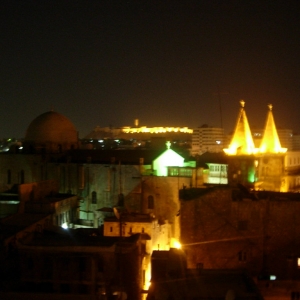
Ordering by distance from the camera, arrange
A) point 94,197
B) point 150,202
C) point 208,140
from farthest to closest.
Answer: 1. point 208,140
2. point 94,197
3. point 150,202

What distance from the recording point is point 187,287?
14906 millimetres

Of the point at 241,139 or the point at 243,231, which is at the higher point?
the point at 241,139

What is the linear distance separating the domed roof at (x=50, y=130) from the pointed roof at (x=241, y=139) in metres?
16.5

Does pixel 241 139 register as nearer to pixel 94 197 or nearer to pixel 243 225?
pixel 94 197

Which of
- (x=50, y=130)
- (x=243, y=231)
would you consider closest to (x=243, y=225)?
(x=243, y=231)

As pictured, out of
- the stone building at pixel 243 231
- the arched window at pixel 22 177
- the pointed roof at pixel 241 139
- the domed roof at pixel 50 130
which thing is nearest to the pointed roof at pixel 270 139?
the pointed roof at pixel 241 139

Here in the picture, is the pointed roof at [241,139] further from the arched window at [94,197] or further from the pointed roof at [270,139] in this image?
the arched window at [94,197]

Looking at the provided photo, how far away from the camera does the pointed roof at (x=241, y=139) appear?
34147 millimetres

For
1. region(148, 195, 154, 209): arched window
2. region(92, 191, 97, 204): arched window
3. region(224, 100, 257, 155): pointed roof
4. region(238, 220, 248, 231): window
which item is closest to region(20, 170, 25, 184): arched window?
region(92, 191, 97, 204): arched window

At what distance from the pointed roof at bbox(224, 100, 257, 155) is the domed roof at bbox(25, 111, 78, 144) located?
16509 mm

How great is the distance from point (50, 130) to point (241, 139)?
18.2 meters

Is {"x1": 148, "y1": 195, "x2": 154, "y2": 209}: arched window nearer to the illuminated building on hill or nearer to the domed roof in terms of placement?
the domed roof

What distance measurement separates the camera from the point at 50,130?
42844mm

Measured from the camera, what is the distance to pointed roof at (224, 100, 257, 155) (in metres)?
34.1
